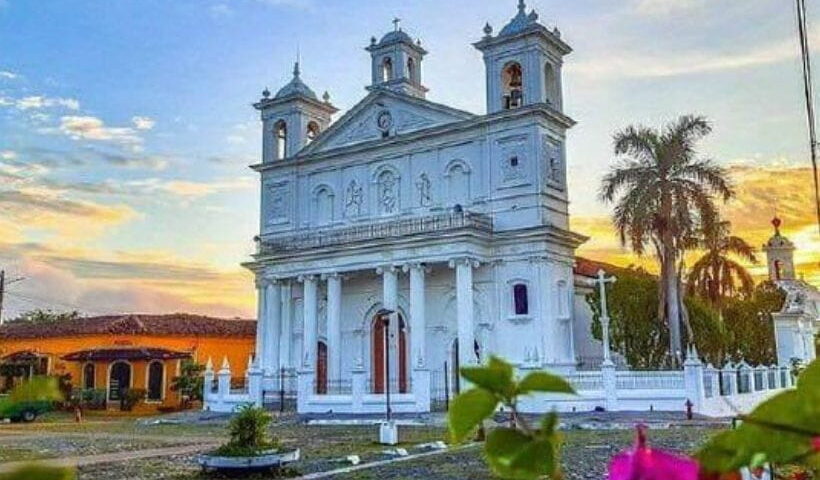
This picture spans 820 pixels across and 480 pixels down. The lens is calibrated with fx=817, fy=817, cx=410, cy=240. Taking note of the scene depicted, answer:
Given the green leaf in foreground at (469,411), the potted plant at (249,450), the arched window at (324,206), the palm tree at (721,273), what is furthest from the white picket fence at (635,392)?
the green leaf in foreground at (469,411)

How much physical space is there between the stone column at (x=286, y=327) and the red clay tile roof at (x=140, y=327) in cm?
1113

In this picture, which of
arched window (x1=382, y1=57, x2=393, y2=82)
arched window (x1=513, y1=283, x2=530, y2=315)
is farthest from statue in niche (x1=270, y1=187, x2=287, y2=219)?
arched window (x1=513, y1=283, x2=530, y2=315)

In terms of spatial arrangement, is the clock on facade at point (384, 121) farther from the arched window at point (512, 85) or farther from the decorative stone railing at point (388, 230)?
the arched window at point (512, 85)

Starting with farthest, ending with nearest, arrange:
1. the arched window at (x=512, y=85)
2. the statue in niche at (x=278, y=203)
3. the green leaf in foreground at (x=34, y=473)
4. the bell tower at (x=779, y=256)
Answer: the bell tower at (x=779, y=256)
the statue in niche at (x=278, y=203)
the arched window at (x=512, y=85)
the green leaf in foreground at (x=34, y=473)

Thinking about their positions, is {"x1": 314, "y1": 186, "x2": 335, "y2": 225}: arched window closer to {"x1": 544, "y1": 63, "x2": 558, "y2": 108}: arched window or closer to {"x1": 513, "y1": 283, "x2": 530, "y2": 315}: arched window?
{"x1": 513, "y1": 283, "x2": 530, "y2": 315}: arched window

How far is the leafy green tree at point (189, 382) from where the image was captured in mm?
33844

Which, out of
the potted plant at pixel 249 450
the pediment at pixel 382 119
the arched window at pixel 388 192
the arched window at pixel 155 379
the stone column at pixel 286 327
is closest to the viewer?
the potted plant at pixel 249 450

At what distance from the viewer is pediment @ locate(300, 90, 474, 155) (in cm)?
2789

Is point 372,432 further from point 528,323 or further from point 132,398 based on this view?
point 132,398

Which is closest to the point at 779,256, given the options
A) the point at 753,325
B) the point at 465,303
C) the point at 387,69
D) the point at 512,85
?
the point at 753,325

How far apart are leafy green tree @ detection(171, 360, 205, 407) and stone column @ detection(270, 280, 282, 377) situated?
223 inches

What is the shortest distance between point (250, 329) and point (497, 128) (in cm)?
2068

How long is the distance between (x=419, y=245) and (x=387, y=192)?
4078mm

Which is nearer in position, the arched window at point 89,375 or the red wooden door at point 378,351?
the red wooden door at point 378,351
